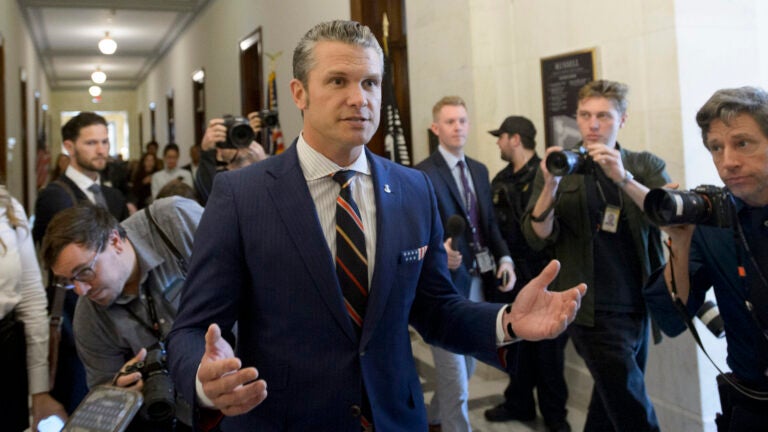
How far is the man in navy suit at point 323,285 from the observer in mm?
1628

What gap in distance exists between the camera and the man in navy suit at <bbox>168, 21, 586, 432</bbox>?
1.63 meters

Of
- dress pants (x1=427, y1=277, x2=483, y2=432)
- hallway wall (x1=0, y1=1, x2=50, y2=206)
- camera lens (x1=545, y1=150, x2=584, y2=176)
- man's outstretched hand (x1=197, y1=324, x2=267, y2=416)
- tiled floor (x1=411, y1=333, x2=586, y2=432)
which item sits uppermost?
hallway wall (x1=0, y1=1, x2=50, y2=206)

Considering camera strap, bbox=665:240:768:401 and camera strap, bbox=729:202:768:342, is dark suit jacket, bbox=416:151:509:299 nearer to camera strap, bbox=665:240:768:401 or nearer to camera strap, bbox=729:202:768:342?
camera strap, bbox=665:240:768:401

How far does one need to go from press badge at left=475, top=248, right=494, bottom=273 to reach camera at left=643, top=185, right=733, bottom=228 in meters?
1.95

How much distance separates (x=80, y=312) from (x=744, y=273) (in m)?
2.10

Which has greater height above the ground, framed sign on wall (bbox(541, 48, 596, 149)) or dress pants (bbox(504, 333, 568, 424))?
framed sign on wall (bbox(541, 48, 596, 149))

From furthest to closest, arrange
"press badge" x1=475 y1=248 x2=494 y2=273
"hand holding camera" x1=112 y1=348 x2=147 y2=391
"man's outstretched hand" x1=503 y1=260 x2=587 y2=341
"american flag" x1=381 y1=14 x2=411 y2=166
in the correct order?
"american flag" x1=381 y1=14 x2=411 y2=166 < "press badge" x1=475 y1=248 x2=494 y2=273 < "hand holding camera" x1=112 y1=348 x2=147 y2=391 < "man's outstretched hand" x1=503 y1=260 x2=587 y2=341

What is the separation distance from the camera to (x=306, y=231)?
5.49ft

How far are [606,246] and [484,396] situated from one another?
1.98m

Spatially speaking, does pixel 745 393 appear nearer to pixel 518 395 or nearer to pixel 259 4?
pixel 518 395

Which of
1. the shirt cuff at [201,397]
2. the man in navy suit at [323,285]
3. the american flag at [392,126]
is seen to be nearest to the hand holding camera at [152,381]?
the man in navy suit at [323,285]

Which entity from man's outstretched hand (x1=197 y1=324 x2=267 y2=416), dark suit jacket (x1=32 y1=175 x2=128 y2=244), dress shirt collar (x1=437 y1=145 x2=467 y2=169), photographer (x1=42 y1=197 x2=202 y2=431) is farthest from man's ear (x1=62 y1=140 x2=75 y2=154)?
man's outstretched hand (x1=197 y1=324 x2=267 y2=416)

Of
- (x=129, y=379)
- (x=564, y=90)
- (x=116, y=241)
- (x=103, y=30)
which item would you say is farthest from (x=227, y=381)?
(x=103, y=30)

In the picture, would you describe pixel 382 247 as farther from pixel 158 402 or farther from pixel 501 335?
pixel 158 402
